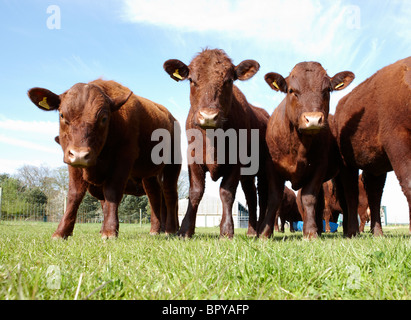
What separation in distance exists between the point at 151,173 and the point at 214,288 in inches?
224

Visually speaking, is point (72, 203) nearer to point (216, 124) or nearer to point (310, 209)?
point (216, 124)

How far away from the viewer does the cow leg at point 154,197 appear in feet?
28.1

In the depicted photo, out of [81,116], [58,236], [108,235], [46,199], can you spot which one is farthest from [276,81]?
[46,199]

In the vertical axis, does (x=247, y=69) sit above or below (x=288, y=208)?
above

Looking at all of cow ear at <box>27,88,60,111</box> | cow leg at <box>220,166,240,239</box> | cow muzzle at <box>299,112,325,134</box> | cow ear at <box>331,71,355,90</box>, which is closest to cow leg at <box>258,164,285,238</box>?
cow leg at <box>220,166,240,239</box>

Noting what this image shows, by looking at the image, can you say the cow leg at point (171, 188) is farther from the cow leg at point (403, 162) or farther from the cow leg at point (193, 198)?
the cow leg at point (403, 162)

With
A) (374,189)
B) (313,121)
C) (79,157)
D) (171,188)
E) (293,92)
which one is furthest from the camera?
(171,188)

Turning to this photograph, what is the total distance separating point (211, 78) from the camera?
5.04 metres

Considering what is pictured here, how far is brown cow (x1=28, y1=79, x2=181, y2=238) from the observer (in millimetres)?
4730

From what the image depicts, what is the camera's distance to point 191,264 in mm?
2410

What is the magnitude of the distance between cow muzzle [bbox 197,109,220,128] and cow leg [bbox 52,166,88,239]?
214cm

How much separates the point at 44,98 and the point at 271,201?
3706 millimetres

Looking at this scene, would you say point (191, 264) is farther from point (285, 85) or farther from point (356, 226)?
point (356, 226)

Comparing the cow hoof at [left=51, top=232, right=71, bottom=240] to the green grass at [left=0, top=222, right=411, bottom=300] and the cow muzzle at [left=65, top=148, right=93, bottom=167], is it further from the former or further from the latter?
the green grass at [left=0, top=222, right=411, bottom=300]
